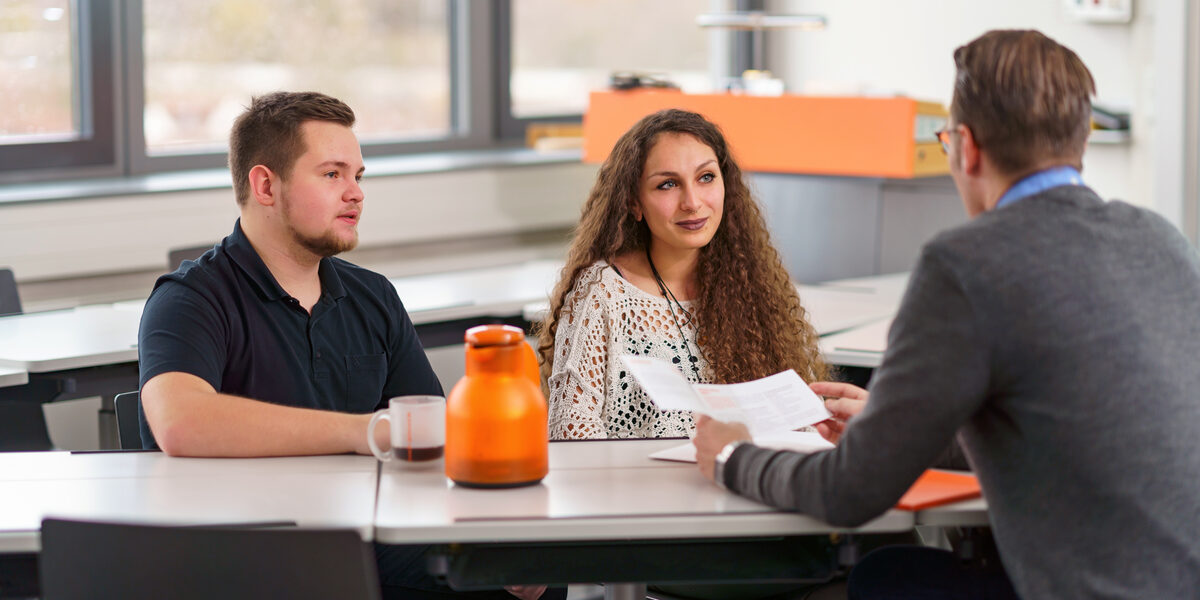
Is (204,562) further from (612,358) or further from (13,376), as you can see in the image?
(13,376)

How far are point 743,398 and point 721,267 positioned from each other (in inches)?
25.2

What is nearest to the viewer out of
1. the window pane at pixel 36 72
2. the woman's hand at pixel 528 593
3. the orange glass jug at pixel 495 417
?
the orange glass jug at pixel 495 417

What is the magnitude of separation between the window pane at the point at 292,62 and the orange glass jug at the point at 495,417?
2591 mm

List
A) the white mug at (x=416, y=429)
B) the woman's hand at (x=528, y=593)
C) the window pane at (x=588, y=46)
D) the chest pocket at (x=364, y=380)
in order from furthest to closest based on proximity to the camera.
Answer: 1. the window pane at (x=588, y=46)
2. the chest pocket at (x=364, y=380)
3. the woman's hand at (x=528, y=593)
4. the white mug at (x=416, y=429)

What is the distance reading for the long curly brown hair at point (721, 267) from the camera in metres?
2.27

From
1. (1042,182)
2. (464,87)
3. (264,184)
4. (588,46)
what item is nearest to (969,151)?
(1042,182)

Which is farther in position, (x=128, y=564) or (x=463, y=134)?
(x=463, y=134)

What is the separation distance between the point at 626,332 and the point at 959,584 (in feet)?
2.53

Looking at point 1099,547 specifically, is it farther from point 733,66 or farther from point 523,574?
point 733,66

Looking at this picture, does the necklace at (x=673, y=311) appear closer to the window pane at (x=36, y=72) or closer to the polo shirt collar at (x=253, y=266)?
the polo shirt collar at (x=253, y=266)

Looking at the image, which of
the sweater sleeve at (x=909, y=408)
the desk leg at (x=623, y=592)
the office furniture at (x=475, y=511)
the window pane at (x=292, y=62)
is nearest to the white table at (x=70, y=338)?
the office furniture at (x=475, y=511)

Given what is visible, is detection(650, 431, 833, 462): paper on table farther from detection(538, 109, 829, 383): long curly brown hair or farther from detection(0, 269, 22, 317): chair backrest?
detection(0, 269, 22, 317): chair backrest

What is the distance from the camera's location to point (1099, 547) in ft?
4.49

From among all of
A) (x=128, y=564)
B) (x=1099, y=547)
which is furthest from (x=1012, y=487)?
(x=128, y=564)
